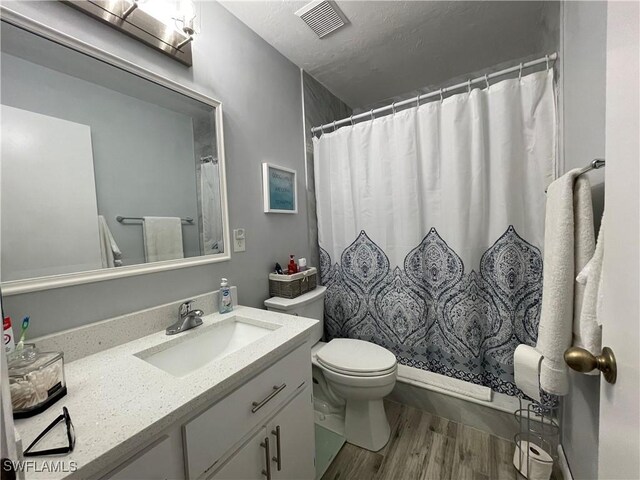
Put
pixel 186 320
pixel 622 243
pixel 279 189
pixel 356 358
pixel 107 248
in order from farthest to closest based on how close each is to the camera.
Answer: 1. pixel 279 189
2. pixel 356 358
3. pixel 186 320
4. pixel 107 248
5. pixel 622 243

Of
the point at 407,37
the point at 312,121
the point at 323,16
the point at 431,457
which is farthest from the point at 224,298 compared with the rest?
the point at 407,37

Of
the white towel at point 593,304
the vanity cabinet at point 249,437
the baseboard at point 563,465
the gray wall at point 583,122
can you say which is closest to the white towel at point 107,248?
the vanity cabinet at point 249,437

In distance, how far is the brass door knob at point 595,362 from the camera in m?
0.45

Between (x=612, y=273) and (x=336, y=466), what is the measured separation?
55.7 inches

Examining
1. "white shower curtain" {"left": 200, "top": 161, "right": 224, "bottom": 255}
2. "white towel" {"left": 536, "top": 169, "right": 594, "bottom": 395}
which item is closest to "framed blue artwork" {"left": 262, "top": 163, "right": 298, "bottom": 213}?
"white shower curtain" {"left": 200, "top": 161, "right": 224, "bottom": 255}

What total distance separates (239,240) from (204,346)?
0.55m

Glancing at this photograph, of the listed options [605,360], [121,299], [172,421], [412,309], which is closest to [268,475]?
[172,421]

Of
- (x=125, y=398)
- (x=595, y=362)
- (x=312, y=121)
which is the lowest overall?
(x=125, y=398)

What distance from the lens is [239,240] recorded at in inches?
55.6

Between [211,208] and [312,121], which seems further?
[312,121]

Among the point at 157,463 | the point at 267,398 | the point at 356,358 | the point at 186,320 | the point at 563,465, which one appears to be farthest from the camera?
the point at 356,358

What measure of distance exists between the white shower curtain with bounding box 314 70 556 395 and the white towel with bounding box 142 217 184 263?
1.05 metres

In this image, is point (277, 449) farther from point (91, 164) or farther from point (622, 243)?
point (91, 164)

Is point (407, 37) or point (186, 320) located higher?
point (407, 37)
